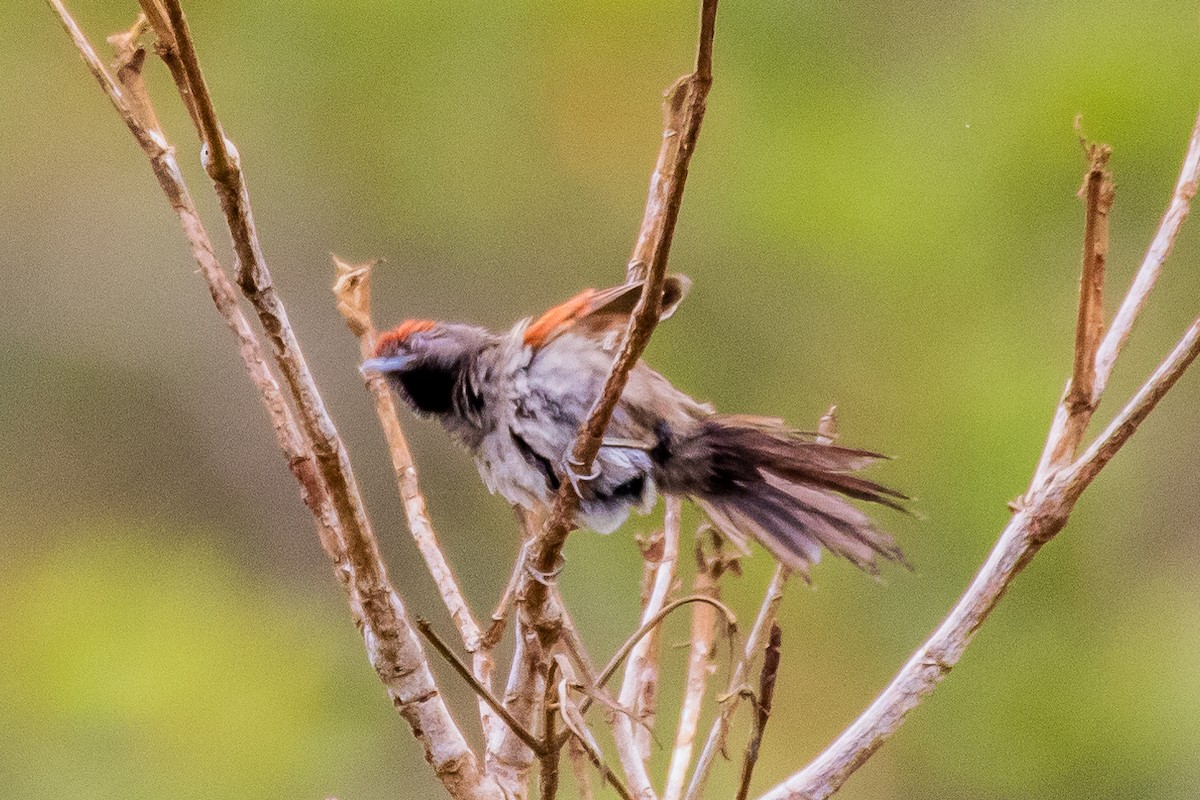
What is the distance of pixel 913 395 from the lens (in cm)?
265

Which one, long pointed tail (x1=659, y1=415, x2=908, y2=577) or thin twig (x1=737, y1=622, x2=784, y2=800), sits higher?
long pointed tail (x1=659, y1=415, x2=908, y2=577)

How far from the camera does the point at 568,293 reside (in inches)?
104

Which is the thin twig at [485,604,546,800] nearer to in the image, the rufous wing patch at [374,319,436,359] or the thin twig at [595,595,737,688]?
the thin twig at [595,595,737,688]

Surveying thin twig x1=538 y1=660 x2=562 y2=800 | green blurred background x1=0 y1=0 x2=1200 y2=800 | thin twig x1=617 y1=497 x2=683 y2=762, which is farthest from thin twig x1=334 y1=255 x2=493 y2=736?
green blurred background x1=0 y1=0 x2=1200 y2=800

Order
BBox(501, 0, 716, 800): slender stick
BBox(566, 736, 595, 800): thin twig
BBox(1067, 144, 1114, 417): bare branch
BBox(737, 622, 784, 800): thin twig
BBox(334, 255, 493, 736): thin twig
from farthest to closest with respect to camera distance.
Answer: BBox(334, 255, 493, 736): thin twig < BBox(566, 736, 595, 800): thin twig < BBox(1067, 144, 1114, 417): bare branch < BBox(737, 622, 784, 800): thin twig < BBox(501, 0, 716, 800): slender stick

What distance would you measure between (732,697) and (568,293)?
1632 millimetres

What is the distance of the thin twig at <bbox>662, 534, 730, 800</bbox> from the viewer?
119 cm

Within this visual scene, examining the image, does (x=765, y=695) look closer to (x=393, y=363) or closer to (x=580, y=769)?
(x=580, y=769)

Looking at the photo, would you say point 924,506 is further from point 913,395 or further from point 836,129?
point 836,129

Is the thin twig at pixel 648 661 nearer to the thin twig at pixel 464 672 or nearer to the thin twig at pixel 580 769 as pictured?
the thin twig at pixel 580 769

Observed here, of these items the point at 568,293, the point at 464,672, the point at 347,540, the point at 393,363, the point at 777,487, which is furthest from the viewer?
the point at 568,293

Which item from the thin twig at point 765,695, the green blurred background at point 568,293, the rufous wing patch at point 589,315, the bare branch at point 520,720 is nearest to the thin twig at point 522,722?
the bare branch at point 520,720

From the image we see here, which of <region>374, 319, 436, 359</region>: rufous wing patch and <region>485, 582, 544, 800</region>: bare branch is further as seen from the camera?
<region>374, 319, 436, 359</region>: rufous wing patch

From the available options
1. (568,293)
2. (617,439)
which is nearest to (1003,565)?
(617,439)
